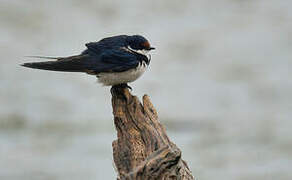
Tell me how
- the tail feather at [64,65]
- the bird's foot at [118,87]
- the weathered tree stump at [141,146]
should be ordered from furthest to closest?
the tail feather at [64,65], the bird's foot at [118,87], the weathered tree stump at [141,146]

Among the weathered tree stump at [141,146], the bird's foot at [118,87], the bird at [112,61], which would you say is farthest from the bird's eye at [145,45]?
the weathered tree stump at [141,146]

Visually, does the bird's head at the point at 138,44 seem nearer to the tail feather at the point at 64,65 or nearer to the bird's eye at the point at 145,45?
the bird's eye at the point at 145,45

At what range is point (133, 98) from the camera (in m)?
4.05

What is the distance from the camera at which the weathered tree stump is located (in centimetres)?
333

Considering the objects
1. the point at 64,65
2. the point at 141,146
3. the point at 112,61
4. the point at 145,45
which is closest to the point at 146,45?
the point at 145,45

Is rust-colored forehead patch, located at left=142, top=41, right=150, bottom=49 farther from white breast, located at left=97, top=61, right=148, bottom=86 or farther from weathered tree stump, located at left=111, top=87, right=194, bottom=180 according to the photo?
weathered tree stump, located at left=111, top=87, right=194, bottom=180

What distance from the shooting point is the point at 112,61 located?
4.48 meters

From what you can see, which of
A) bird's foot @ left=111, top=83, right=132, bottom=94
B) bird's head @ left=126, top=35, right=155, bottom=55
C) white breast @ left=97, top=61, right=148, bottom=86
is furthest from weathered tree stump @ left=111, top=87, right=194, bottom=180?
bird's head @ left=126, top=35, right=155, bottom=55

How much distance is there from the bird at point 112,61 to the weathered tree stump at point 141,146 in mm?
239

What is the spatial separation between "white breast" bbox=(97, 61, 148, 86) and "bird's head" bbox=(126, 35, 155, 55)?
0.23 ft

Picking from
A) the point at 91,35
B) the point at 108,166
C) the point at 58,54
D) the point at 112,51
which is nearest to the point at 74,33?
the point at 91,35

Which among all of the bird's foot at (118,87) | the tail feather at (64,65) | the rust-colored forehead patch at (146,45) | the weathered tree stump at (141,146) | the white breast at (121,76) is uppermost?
the rust-colored forehead patch at (146,45)

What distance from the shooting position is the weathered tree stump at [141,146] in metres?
3.33

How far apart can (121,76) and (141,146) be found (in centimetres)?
72
